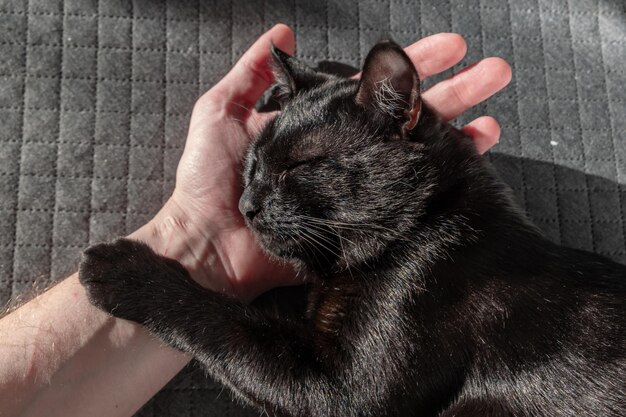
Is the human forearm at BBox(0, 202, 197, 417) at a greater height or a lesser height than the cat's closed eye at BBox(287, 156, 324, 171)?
lesser

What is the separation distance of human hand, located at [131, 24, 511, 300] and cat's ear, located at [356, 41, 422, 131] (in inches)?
13.5

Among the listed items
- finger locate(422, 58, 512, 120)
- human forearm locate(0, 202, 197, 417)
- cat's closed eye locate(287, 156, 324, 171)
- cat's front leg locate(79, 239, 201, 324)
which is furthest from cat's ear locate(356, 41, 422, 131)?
human forearm locate(0, 202, 197, 417)

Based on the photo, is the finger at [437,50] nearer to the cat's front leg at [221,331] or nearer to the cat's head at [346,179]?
the cat's head at [346,179]

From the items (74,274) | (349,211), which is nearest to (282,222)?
(349,211)

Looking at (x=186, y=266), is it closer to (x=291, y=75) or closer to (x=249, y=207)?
(x=249, y=207)

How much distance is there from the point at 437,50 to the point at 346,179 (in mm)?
621

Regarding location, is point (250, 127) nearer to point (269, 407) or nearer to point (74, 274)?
point (74, 274)

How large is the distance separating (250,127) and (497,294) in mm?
807

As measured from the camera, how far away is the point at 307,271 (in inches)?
56.9

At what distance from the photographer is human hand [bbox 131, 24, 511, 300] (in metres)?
1.58

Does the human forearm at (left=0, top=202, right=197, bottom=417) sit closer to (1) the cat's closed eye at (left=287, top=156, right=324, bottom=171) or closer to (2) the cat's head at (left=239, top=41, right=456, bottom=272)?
(2) the cat's head at (left=239, top=41, right=456, bottom=272)

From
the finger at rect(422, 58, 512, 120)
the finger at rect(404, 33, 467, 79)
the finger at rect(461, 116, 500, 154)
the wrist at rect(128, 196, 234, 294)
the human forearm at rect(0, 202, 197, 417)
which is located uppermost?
the finger at rect(404, 33, 467, 79)

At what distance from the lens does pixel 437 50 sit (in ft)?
5.51

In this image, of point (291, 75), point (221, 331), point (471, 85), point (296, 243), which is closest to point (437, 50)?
point (471, 85)
